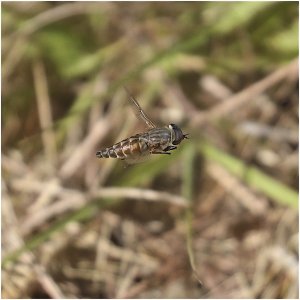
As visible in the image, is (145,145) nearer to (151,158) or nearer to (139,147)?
(139,147)

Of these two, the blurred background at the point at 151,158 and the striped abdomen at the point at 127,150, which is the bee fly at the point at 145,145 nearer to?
the striped abdomen at the point at 127,150

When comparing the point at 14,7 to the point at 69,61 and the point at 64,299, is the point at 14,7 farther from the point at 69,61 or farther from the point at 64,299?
the point at 64,299

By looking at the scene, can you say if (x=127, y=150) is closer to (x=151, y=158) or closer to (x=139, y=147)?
(x=139, y=147)

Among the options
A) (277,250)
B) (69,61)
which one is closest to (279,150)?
(277,250)

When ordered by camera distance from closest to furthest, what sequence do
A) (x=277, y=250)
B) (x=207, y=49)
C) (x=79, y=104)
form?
(x=277, y=250), (x=79, y=104), (x=207, y=49)

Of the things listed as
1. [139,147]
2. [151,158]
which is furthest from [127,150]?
[151,158]

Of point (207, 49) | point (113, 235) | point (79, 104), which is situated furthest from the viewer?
point (207, 49)

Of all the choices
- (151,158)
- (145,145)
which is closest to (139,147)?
(145,145)

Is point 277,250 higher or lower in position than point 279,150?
lower

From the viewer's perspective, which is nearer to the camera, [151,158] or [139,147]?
[139,147]
